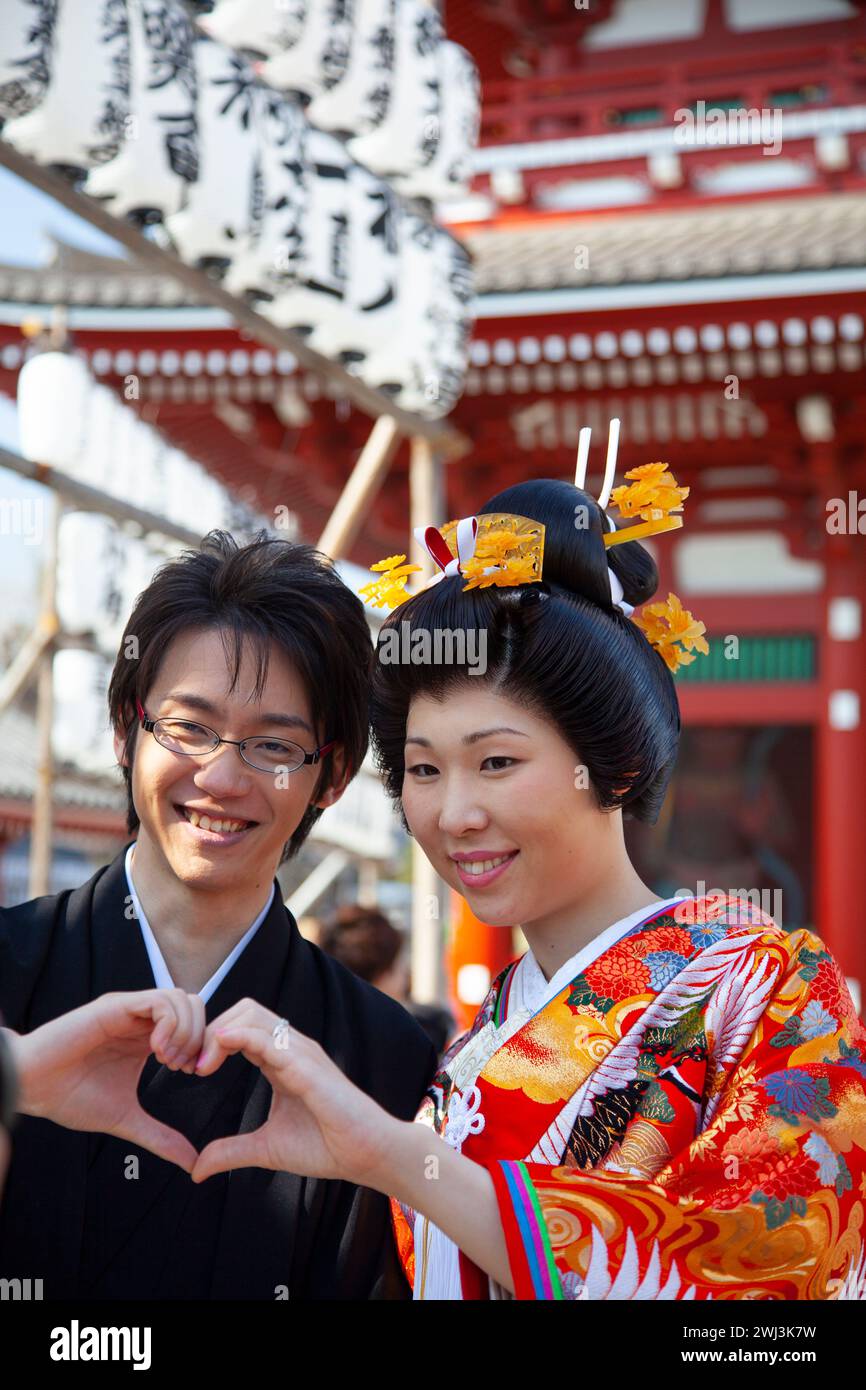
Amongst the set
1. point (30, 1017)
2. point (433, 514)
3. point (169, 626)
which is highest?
point (433, 514)

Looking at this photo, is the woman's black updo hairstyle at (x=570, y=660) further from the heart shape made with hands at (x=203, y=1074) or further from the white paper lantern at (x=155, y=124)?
the white paper lantern at (x=155, y=124)

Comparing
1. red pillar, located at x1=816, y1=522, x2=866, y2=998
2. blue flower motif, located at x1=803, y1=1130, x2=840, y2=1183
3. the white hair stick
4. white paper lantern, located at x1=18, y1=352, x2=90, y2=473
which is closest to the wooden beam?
white paper lantern, located at x1=18, y1=352, x2=90, y2=473

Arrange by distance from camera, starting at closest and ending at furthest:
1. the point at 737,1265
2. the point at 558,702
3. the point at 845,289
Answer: the point at 737,1265, the point at 558,702, the point at 845,289

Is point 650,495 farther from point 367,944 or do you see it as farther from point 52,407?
point 52,407

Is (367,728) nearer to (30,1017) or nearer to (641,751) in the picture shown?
(641,751)

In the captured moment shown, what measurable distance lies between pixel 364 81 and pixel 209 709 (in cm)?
405

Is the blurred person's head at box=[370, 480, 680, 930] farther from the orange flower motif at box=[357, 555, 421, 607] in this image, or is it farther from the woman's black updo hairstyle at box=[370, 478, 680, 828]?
the orange flower motif at box=[357, 555, 421, 607]

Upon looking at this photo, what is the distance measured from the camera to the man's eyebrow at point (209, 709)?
7.03ft

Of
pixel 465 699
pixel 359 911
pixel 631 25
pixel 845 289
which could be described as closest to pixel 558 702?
pixel 465 699

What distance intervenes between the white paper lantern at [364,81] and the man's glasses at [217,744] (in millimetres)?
3932

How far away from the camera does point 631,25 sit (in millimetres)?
10648

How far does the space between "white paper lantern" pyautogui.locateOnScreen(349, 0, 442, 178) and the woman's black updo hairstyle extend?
3.98 meters
